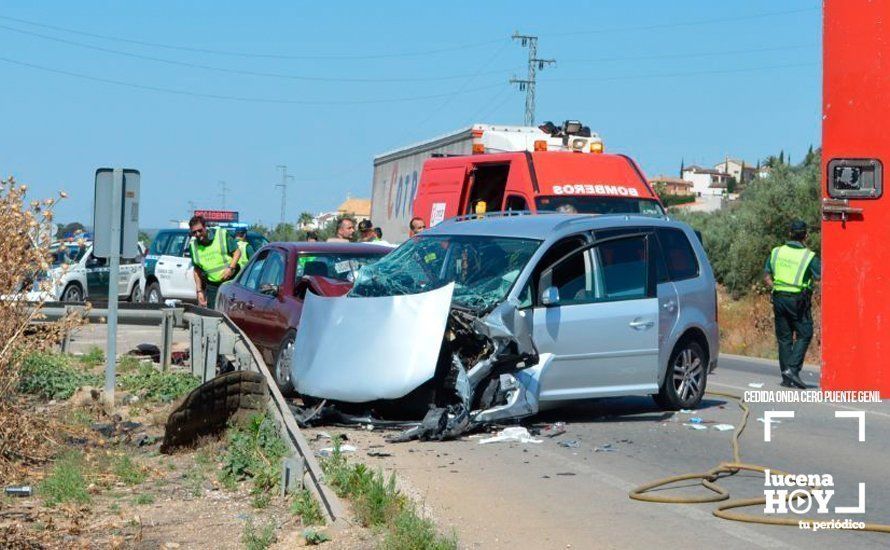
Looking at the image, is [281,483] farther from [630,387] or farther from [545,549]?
[630,387]

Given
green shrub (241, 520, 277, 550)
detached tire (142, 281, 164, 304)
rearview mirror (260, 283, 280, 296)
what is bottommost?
green shrub (241, 520, 277, 550)

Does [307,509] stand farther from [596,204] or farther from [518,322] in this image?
[596,204]

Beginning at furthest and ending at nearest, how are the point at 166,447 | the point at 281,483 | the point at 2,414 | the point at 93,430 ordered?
1. the point at 93,430
2. the point at 166,447
3. the point at 2,414
4. the point at 281,483

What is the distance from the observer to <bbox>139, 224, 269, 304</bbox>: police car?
26.6 metres

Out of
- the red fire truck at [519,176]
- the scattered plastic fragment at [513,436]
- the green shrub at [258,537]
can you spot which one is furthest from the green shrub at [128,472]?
the red fire truck at [519,176]

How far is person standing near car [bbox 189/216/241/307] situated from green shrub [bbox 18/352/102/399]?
361 cm

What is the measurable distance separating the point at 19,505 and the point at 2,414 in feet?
3.76

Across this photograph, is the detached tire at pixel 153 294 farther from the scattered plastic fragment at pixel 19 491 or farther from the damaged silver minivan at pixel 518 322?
the scattered plastic fragment at pixel 19 491

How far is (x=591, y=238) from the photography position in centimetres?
1126

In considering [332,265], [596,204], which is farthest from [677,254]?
[596,204]

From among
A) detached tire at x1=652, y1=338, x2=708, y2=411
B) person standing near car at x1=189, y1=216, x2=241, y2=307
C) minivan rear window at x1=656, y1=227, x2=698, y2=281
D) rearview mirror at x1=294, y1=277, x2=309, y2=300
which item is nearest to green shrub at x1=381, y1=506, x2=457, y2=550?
detached tire at x1=652, y1=338, x2=708, y2=411

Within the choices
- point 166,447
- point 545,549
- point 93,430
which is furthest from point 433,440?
point 545,549

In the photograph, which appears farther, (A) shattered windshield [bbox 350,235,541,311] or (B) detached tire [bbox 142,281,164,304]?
(B) detached tire [bbox 142,281,164,304]

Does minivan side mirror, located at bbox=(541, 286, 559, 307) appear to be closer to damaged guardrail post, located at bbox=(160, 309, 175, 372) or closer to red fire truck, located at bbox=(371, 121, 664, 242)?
red fire truck, located at bbox=(371, 121, 664, 242)
